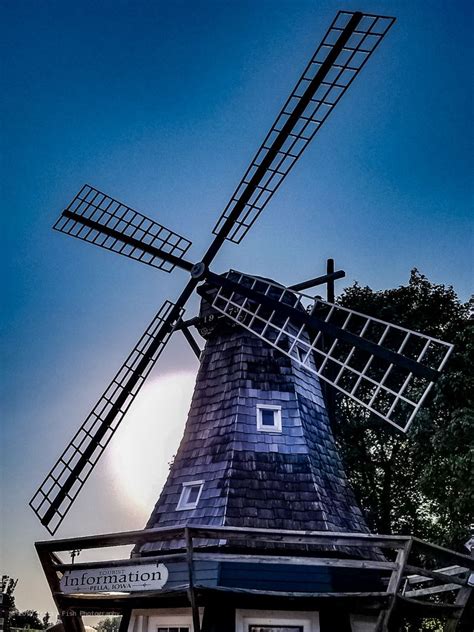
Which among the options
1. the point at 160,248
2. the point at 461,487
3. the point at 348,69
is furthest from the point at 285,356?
the point at 461,487

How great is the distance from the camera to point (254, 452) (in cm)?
1108

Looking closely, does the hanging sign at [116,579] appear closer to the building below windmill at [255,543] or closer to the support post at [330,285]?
the building below windmill at [255,543]

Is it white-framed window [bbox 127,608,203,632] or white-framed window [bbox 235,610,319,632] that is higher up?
white-framed window [bbox 235,610,319,632]

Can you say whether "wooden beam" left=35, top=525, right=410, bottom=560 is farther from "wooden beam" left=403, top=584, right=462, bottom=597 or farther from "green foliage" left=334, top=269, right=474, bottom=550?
"green foliage" left=334, top=269, right=474, bottom=550

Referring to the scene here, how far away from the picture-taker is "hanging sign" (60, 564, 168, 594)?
8695 mm

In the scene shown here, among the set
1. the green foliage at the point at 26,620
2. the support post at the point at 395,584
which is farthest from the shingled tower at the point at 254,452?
the green foliage at the point at 26,620

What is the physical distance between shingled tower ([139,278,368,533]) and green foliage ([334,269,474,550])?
545cm

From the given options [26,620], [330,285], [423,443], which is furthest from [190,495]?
[26,620]

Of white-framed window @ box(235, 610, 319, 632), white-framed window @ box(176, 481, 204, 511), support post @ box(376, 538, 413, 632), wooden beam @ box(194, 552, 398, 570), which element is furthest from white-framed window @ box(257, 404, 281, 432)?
support post @ box(376, 538, 413, 632)

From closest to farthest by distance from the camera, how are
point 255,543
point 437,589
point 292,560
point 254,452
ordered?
point 292,560 → point 255,543 → point 437,589 → point 254,452

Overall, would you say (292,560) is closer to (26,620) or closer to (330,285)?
(330,285)

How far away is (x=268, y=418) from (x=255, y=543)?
8.47 ft

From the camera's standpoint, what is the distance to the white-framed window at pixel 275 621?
9.38m

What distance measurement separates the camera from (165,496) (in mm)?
11500
